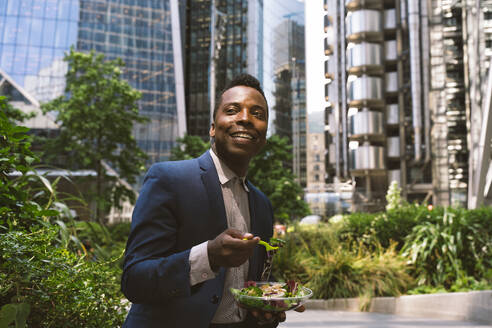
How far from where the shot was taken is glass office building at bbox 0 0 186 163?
41625 mm

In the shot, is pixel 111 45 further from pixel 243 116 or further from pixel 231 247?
pixel 231 247

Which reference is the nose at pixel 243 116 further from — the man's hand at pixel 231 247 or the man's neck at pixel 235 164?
the man's hand at pixel 231 247

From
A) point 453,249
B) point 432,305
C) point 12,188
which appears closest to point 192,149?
point 453,249

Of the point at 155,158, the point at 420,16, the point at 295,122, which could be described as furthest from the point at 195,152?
the point at 295,122

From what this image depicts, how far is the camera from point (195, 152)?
2086 centimetres

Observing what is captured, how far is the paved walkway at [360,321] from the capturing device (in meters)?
5.19

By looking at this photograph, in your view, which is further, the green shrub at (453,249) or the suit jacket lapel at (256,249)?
the green shrub at (453,249)

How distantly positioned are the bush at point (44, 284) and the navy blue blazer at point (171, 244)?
517 millimetres

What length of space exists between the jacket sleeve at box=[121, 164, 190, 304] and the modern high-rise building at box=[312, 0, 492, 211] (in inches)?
1044

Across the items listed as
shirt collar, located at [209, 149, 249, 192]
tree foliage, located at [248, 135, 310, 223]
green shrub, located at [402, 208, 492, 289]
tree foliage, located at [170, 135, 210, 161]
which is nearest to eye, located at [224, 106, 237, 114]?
shirt collar, located at [209, 149, 249, 192]

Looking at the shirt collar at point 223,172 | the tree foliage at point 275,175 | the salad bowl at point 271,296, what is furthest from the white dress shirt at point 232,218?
the tree foliage at point 275,175

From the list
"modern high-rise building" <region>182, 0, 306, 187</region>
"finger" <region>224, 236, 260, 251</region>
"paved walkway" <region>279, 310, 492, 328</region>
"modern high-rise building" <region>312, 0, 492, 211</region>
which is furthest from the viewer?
"modern high-rise building" <region>182, 0, 306, 187</region>

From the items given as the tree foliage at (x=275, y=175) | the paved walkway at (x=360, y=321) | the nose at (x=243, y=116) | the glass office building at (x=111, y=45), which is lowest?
the paved walkway at (x=360, y=321)

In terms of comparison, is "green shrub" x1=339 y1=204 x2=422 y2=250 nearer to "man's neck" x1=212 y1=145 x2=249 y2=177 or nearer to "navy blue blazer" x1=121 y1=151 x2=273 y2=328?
"man's neck" x1=212 y1=145 x2=249 y2=177
